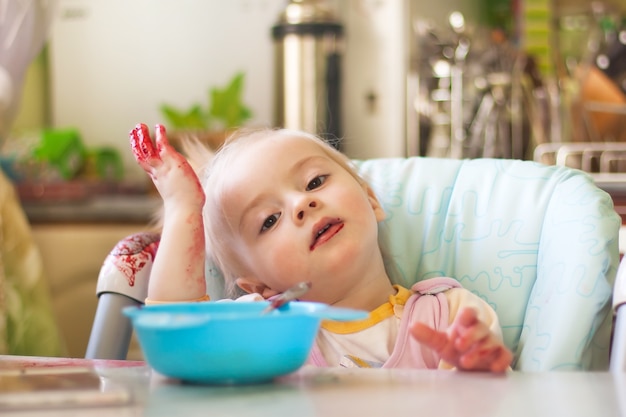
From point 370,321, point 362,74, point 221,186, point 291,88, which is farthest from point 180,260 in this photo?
point 362,74

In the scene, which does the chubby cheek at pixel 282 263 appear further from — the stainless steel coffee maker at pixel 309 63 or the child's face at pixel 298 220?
the stainless steel coffee maker at pixel 309 63

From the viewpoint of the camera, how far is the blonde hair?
4.03 feet

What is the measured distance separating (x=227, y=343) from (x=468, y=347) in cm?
23

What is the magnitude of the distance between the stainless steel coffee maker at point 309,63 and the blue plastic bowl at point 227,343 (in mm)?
2037

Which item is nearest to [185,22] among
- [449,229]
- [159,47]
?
[159,47]

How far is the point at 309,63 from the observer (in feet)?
9.16

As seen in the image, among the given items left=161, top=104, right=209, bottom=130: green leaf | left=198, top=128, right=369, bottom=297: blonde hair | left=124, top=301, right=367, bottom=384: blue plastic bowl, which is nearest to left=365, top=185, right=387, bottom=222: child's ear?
left=198, top=128, right=369, bottom=297: blonde hair

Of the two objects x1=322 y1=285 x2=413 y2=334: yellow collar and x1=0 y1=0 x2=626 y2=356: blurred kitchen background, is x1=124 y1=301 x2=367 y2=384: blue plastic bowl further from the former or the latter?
x1=0 y1=0 x2=626 y2=356: blurred kitchen background

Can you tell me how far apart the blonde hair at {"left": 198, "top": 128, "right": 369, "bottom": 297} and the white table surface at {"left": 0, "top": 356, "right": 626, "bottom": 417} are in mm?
444

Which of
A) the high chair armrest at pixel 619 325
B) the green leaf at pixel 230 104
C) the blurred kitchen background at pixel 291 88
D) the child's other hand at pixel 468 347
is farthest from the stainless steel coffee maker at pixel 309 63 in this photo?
the child's other hand at pixel 468 347

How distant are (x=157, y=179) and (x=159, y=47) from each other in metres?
1.98

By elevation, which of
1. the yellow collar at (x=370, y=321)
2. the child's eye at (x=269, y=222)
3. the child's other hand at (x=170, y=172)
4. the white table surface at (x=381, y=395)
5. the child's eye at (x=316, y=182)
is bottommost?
the yellow collar at (x=370, y=321)

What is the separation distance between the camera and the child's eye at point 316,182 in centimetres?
119

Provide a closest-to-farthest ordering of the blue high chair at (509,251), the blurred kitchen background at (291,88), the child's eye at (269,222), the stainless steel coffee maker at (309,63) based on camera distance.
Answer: the blue high chair at (509,251)
the child's eye at (269,222)
the blurred kitchen background at (291,88)
the stainless steel coffee maker at (309,63)
